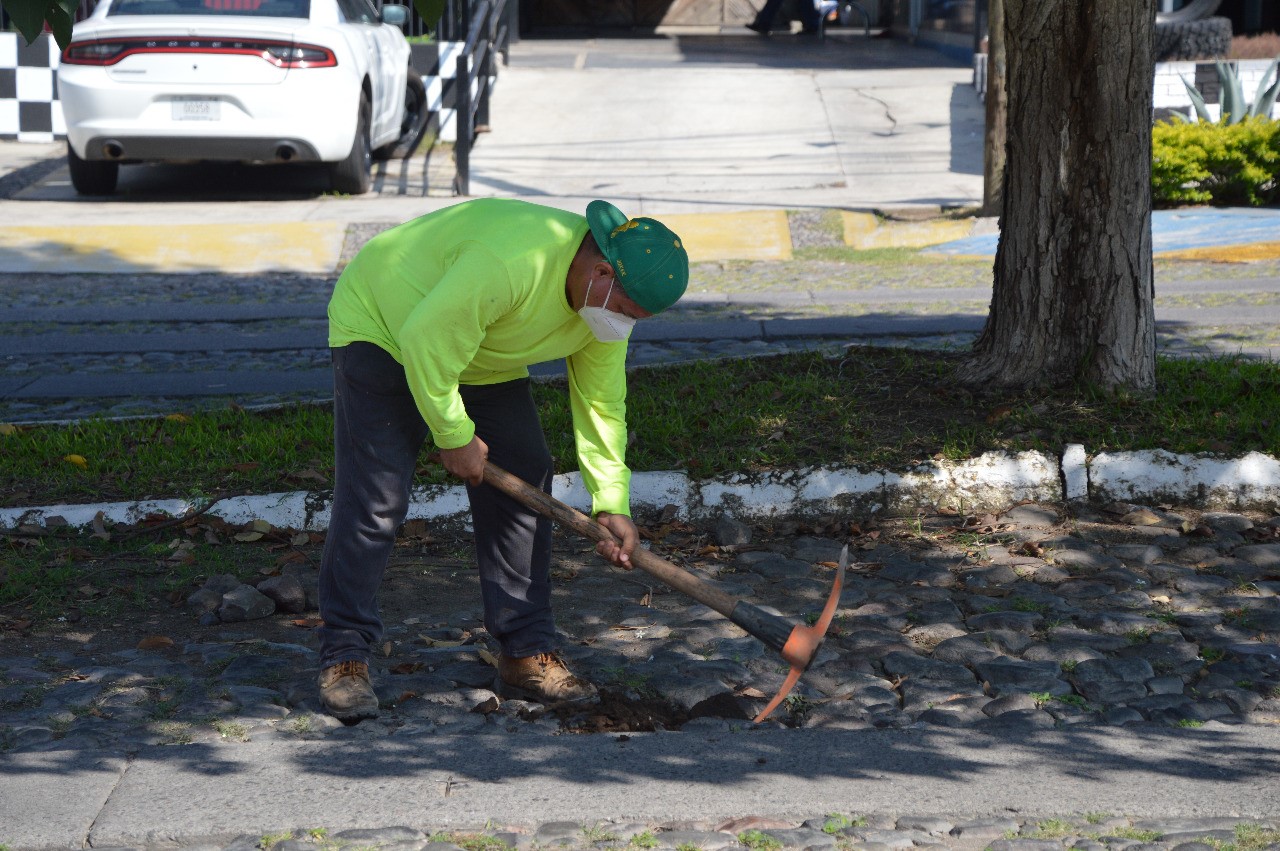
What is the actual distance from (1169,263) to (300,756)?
7133 millimetres

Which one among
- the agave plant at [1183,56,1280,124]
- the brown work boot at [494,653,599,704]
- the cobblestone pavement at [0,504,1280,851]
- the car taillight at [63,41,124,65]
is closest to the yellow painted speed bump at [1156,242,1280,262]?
the agave plant at [1183,56,1280,124]

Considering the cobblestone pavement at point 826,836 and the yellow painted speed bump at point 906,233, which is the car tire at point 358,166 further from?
the cobblestone pavement at point 826,836

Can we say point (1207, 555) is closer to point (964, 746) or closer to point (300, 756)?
point (964, 746)

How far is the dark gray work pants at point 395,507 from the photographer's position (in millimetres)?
3299

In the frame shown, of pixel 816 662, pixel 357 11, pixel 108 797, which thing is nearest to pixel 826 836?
pixel 816 662

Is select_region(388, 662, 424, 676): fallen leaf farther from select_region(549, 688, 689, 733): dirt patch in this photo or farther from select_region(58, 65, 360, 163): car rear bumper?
select_region(58, 65, 360, 163): car rear bumper

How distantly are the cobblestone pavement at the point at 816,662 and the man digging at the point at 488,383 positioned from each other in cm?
18

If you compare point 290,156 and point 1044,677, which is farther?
point 290,156

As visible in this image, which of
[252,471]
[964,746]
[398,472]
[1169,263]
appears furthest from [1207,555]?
[1169,263]

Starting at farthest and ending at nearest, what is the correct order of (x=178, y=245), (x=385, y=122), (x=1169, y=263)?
(x=385, y=122) < (x=178, y=245) < (x=1169, y=263)

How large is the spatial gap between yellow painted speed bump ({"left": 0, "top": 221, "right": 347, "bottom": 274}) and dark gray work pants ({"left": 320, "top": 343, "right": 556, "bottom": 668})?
221 inches

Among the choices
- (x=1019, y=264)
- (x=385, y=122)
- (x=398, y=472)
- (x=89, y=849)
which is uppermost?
(x=385, y=122)

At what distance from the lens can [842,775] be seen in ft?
9.63

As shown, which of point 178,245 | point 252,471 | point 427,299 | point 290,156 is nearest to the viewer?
point 427,299
